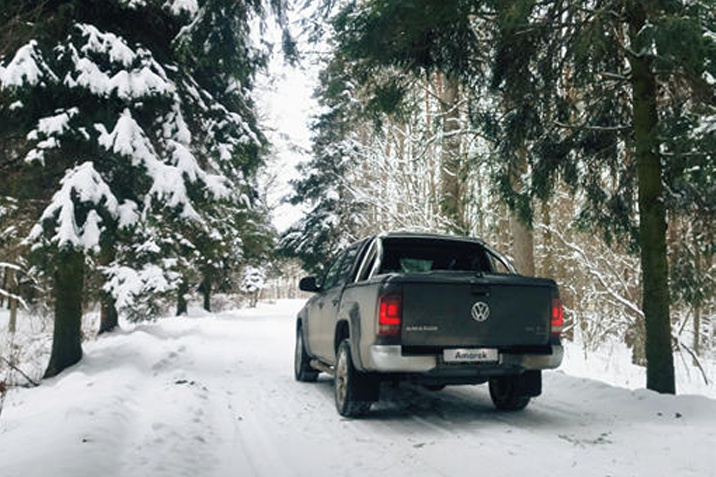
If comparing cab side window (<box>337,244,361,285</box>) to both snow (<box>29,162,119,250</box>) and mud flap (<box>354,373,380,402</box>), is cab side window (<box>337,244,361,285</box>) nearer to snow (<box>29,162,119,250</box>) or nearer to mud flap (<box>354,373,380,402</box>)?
mud flap (<box>354,373,380,402</box>)

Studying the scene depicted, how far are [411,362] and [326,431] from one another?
1.12 meters

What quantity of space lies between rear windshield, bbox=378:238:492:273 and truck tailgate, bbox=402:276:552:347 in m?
1.56

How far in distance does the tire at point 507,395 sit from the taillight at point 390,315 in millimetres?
1701

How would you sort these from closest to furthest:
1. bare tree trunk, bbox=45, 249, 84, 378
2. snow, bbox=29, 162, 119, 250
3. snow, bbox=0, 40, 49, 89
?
snow, bbox=0, 40, 49, 89
snow, bbox=29, 162, 119, 250
bare tree trunk, bbox=45, 249, 84, 378

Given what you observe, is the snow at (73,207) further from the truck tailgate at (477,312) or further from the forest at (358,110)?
the truck tailgate at (477,312)

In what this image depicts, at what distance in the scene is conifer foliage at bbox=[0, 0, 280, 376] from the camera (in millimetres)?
8070

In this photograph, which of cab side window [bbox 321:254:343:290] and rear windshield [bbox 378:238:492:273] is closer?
rear windshield [bbox 378:238:492:273]

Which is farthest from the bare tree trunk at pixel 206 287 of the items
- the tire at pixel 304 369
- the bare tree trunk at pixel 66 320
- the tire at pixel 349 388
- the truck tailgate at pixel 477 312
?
the truck tailgate at pixel 477 312

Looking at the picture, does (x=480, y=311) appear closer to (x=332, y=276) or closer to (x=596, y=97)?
(x=332, y=276)

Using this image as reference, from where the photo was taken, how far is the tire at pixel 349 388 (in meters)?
6.00

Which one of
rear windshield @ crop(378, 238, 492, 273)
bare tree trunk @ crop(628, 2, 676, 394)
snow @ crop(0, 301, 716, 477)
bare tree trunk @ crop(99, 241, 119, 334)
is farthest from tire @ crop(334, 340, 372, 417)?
bare tree trunk @ crop(99, 241, 119, 334)

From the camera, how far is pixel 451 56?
26.6ft

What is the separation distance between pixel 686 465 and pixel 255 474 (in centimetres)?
340

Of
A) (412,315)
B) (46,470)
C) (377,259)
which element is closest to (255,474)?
(46,470)
